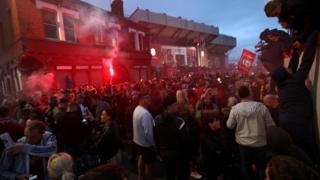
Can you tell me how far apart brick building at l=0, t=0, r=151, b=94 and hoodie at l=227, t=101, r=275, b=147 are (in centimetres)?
1335

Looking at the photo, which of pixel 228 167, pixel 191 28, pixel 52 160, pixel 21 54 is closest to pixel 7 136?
pixel 52 160

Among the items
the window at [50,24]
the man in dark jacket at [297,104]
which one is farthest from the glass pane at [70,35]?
the man in dark jacket at [297,104]

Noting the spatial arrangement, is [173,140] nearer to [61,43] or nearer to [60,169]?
[60,169]

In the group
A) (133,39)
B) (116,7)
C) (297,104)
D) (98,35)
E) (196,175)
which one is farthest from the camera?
(133,39)

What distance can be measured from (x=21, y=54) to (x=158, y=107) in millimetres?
10821

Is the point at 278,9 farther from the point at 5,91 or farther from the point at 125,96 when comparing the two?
the point at 5,91

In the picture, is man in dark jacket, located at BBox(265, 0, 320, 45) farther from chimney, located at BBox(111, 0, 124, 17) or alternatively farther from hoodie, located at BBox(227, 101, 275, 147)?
chimney, located at BBox(111, 0, 124, 17)

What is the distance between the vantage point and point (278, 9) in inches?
87.3

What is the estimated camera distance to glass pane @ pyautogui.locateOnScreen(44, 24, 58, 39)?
1613 centimetres

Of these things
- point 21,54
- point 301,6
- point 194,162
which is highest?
point 21,54

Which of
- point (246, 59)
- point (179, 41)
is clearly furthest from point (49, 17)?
point (179, 41)

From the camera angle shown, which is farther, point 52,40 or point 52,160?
point 52,40

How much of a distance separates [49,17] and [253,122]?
15453mm

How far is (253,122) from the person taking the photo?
4223 millimetres
